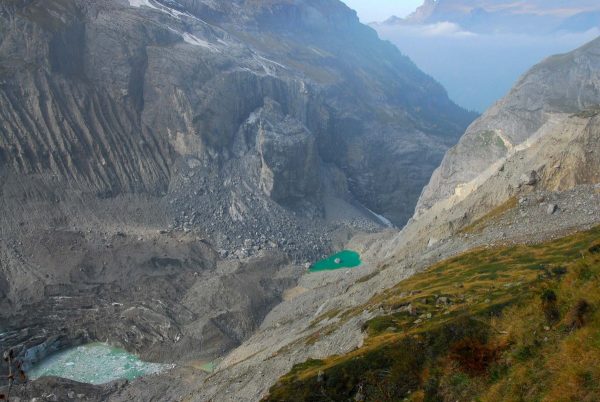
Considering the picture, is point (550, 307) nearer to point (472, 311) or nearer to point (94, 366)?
point (472, 311)

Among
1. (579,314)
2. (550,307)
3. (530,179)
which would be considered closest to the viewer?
(579,314)

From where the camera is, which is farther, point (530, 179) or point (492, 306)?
point (530, 179)

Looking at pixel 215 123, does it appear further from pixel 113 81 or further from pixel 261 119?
pixel 113 81

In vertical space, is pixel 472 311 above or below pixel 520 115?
below

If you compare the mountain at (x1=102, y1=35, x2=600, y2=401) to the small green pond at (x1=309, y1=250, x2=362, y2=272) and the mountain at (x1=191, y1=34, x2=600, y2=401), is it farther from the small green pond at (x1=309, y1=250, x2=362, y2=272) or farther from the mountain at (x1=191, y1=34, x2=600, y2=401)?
the small green pond at (x1=309, y1=250, x2=362, y2=272)

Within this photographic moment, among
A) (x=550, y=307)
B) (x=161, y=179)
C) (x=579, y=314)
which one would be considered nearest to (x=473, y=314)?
(x=550, y=307)

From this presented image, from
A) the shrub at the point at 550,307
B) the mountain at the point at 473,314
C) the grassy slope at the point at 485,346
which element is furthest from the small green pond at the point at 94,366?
the shrub at the point at 550,307

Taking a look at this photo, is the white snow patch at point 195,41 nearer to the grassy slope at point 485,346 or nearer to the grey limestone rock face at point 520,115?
the grey limestone rock face at point 520,115
